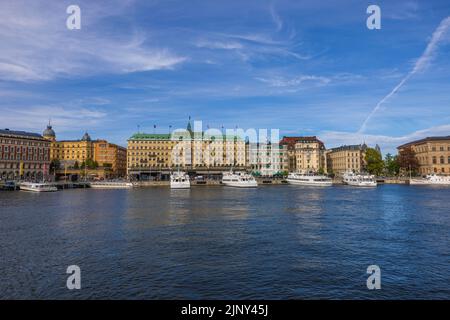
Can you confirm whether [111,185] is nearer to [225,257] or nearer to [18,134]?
[18,134]

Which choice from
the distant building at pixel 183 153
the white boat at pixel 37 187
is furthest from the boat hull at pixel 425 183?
the white boat at pixel 37 187

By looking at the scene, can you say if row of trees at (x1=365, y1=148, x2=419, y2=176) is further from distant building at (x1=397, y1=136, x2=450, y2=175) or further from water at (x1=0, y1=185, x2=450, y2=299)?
water at (x1=0, y1=185, x2=450, y2=299)

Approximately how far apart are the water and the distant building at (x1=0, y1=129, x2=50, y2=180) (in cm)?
12480

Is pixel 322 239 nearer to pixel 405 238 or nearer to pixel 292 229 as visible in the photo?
pixel 292 229

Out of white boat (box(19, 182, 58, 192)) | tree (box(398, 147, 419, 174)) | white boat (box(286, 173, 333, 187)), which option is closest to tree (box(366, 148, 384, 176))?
tree (box(398, 147, 419, 174))

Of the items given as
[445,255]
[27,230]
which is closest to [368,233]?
[445,255]

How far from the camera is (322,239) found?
33.7 m

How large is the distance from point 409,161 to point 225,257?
184 m

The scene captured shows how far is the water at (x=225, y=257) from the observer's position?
2052 centimetres

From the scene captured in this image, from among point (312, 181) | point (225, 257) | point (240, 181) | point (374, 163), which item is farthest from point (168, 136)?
point (225, 257)

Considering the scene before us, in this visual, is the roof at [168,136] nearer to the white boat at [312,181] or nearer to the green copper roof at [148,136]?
the green copper roof at [148,136]

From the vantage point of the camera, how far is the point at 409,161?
18625 centimetres

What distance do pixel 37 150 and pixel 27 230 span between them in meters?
147

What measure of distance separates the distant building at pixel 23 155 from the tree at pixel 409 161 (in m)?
173
